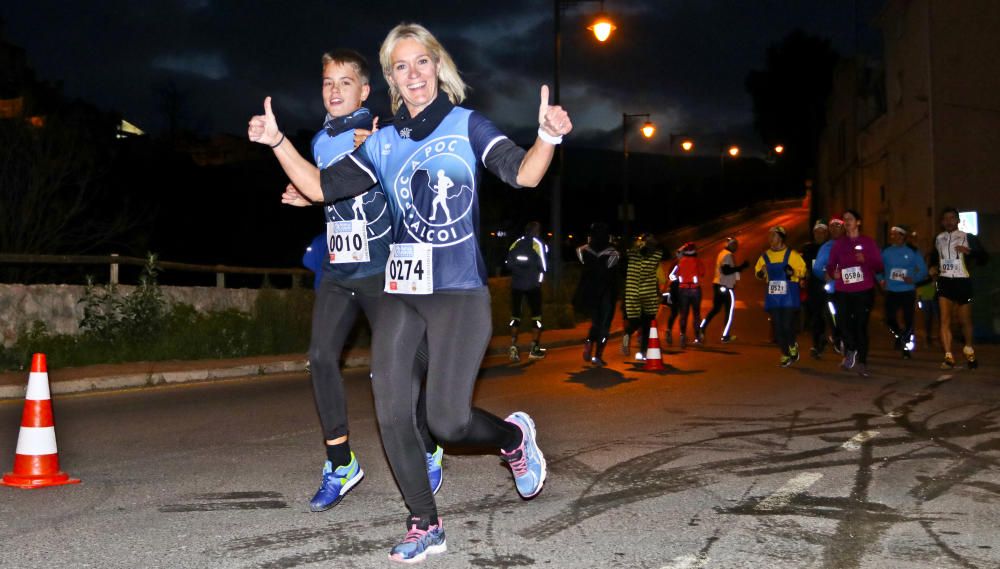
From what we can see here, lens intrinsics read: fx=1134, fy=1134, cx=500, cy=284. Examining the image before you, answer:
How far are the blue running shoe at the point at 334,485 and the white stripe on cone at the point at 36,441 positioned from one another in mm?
1770

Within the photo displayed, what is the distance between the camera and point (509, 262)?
1509cm

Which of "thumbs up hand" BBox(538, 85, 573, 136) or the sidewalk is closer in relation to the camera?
"thumbs up hand" BBox(538, 85, 573, 136)

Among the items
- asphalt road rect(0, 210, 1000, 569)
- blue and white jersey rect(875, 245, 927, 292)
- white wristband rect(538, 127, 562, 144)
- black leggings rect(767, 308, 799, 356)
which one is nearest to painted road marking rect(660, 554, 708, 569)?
asphalt road rect(0, 210, 1000, 569)

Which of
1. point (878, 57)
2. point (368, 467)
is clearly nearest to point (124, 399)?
point (368, 467)

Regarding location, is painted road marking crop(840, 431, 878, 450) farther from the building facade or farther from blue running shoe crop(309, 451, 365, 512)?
the building facade

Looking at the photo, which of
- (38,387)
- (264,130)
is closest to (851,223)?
(38,387)

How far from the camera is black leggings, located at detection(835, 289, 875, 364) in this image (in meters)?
13.0

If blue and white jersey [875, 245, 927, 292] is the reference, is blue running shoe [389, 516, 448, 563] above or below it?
below

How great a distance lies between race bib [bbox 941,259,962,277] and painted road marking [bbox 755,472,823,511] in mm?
7927

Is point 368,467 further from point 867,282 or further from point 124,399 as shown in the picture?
point 867,282

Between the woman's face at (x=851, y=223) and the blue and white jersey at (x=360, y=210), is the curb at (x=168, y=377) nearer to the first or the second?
the blue and white jersey at (x=360, y=210)

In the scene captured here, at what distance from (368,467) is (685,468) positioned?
6.29ft

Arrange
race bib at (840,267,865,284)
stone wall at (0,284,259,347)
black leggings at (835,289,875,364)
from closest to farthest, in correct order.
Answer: race bib at (840,267,865,284) → black leggings at (835,289,875,364) → stone wall at (0,284,259,347)

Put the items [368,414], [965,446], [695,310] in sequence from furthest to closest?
[695,310] → [368,414] → [965,446]
